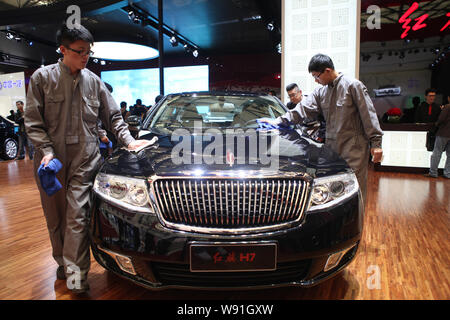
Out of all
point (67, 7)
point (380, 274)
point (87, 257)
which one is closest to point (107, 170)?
point (87, 257)

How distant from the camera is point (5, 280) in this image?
1.83 metres

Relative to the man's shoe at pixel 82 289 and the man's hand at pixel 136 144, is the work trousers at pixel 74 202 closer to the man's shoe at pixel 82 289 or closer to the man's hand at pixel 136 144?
the man's shoe at pixel 82 289

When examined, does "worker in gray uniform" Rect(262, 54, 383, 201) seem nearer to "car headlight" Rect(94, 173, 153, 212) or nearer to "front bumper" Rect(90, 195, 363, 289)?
"front bumper" Rect(90, 195, 363, 289)

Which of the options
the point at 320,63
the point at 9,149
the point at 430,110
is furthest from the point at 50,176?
the point at 9,149

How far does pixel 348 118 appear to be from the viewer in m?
2.12

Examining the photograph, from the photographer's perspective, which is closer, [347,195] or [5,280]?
[347,195]

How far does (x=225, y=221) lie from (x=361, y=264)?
1289 mm

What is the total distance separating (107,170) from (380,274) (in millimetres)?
1749

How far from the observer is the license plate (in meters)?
1.21

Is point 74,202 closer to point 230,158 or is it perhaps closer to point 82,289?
point 82,289

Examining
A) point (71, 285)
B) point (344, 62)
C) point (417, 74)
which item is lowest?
point (71, 285)
